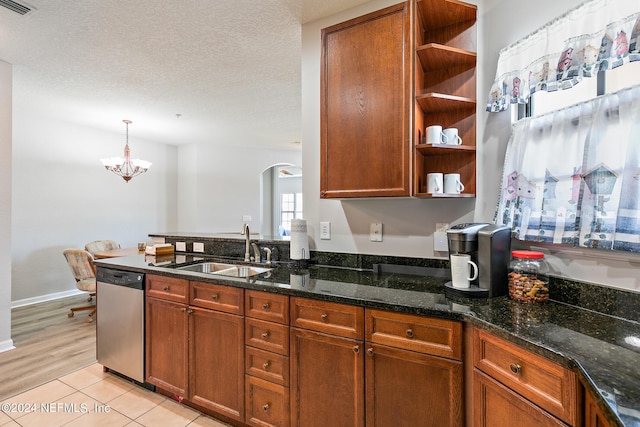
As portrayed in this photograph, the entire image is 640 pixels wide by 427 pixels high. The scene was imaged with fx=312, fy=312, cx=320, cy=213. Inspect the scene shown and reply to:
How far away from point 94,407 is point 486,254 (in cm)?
257

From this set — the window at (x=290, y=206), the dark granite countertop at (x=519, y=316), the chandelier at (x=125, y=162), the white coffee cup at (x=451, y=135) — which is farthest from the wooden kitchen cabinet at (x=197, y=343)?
the window at (x=290, y=206)

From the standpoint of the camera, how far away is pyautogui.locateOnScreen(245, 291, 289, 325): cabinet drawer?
161 cm

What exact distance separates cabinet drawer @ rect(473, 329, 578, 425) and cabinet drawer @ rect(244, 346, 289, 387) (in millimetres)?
922

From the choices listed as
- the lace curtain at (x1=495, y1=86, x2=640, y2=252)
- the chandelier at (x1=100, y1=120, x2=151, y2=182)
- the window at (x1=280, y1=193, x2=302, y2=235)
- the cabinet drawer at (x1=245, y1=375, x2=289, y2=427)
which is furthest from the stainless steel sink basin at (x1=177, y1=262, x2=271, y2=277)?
the window at (x1=280, y1=193, x2=302, y2=235)

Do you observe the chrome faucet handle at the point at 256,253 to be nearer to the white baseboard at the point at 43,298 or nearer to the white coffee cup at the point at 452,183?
the white coffee cup at the point at 452,183

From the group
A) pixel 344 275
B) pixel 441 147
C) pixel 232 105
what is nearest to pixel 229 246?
pixel 344 275

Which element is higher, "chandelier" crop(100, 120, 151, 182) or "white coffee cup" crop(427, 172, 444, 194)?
"chandelier" crop(100, 120, 151, 182)

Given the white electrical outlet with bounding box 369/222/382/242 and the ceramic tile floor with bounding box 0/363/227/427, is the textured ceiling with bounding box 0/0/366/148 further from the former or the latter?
the ceramic tile floor with bounding box 0/363/227/427

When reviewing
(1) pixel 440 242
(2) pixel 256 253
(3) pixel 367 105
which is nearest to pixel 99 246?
(2) pixel 256 253

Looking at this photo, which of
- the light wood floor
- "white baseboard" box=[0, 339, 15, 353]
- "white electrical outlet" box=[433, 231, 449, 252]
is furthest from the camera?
"white baseboard" box=[0, 339, 15, 353]

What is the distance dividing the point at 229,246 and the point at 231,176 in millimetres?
4091

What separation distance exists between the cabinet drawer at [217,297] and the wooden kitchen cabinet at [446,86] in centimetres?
114

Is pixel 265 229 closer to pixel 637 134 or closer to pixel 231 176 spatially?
pixel 231 176

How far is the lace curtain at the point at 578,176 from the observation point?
3.75 feet
